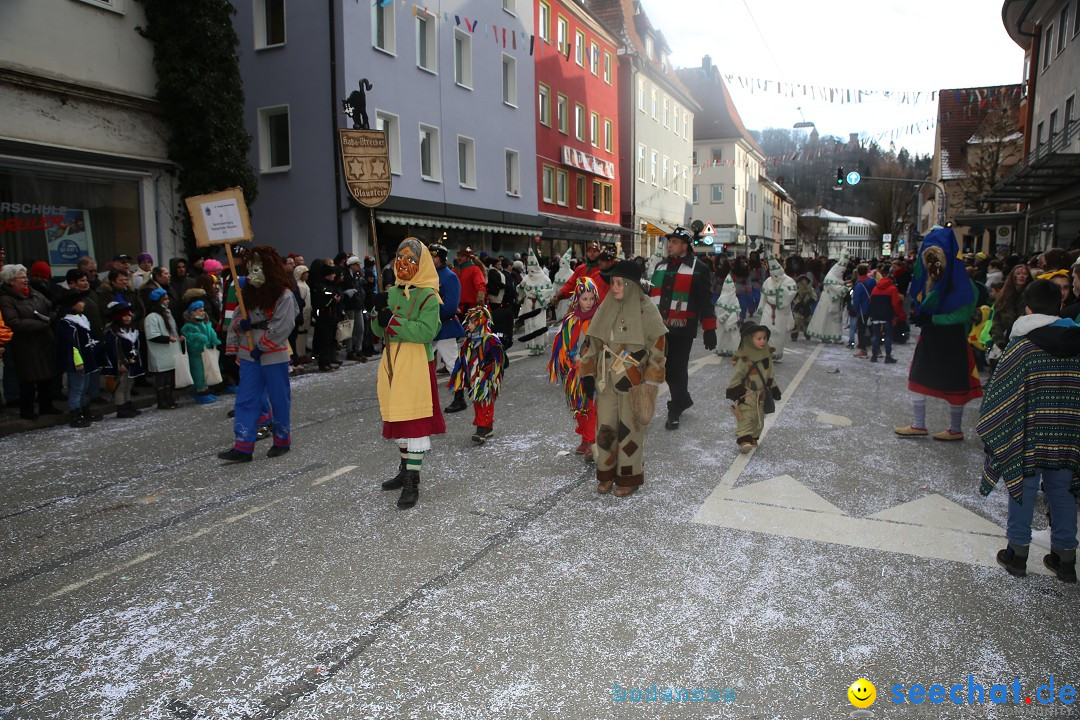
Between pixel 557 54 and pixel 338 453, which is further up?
pixel 557 54

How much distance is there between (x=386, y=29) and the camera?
69.8 feet

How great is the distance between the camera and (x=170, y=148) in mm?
15023

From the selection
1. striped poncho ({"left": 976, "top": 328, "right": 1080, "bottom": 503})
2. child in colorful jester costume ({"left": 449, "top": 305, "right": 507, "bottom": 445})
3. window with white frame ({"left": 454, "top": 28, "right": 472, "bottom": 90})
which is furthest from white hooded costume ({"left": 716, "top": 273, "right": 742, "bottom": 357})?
window with white frame ({"left": 454, "top": 28, "right": 472, "bottom": 90})

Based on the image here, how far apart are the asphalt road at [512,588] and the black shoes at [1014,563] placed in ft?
0.22

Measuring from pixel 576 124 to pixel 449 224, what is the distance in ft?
44.3

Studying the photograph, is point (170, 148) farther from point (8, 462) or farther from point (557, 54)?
point (557, 54)

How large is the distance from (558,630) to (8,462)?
6.02 meters

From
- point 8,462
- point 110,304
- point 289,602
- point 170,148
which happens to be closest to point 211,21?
point 170,148

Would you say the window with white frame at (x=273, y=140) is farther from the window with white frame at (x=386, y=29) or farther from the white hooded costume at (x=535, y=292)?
the white hooded costume at (x=535, y=292)

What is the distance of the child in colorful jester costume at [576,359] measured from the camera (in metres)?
6.50

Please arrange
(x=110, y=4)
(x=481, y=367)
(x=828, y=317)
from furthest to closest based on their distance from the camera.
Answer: (x=828, y=317) < (x=110, y=4) < (x=481, y=367)

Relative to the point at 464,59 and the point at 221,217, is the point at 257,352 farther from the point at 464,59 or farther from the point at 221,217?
the point at 464,59

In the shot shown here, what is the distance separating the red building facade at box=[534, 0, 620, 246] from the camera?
1217 inches

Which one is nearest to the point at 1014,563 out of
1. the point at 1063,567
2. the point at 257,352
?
the point at 1063,567
